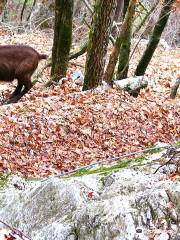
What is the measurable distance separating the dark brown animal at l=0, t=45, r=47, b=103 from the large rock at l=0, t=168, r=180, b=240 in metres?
6.65

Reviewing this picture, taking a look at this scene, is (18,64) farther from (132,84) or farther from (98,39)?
(132,84)

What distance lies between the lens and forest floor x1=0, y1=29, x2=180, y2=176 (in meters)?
7.92

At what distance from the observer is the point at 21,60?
1056 cm

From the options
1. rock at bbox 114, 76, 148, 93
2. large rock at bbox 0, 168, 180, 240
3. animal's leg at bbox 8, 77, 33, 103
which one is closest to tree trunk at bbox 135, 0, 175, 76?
rock at bbox 114, 76, 148, 93

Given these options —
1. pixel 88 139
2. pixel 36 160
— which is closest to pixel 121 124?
pixel 88 139

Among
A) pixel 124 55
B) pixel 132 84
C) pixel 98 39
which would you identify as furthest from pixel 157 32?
pixel 98 39

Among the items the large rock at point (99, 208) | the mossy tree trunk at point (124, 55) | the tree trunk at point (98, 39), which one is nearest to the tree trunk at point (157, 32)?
the mossy tree trunk at point (124, 55)

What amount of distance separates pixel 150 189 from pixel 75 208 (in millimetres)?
558

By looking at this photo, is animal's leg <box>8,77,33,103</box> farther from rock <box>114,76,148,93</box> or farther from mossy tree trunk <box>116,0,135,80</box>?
mossy tree trunk <box>116,0,135,80</box>

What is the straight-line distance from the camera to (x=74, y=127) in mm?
9172

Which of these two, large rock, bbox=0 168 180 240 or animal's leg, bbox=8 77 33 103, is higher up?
large rock, bbox=0 168 180 240

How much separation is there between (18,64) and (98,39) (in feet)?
6.08

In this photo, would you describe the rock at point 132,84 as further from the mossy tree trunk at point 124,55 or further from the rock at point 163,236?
the rock at point 163,236

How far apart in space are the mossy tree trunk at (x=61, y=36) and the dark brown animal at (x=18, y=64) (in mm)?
1257
